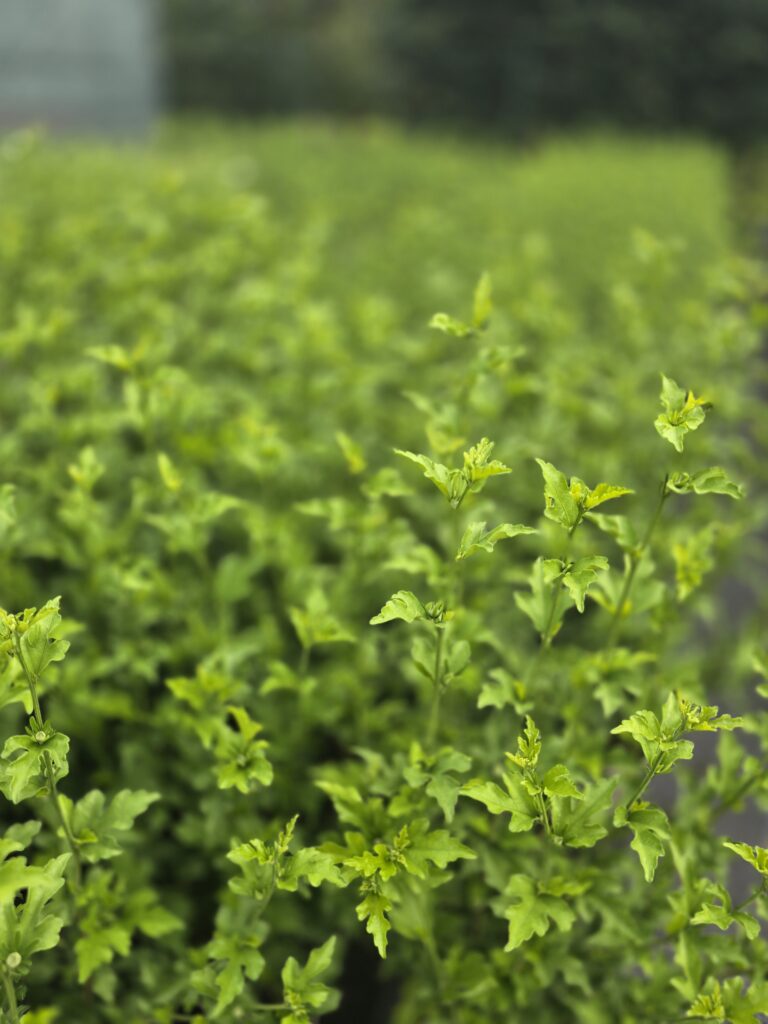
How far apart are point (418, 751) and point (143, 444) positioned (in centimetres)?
175

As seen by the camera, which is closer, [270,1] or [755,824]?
[755,824]

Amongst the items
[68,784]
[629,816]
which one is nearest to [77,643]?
[68,784]

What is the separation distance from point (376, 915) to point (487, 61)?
55.5ft

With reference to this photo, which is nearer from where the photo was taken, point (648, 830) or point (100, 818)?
point (648, 830)

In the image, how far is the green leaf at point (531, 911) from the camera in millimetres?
1242

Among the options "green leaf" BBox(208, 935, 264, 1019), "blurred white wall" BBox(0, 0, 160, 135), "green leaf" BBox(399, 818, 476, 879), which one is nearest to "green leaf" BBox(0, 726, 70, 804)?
"green leaf" BBox(208, 935, 264, 1019)

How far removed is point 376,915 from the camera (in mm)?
1172

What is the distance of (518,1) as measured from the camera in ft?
47.0

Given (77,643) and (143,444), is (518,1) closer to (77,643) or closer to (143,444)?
(143,444)

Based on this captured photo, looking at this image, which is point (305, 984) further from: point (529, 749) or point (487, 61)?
point (487, 61)

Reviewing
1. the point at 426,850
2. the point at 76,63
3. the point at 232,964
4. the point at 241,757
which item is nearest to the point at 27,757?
the point at 241,757

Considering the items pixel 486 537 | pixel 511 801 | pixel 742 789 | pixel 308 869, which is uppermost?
pixel 486 537

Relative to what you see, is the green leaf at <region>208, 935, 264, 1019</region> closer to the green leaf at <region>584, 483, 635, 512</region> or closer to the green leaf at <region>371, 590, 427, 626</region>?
the green leaf at <region>371, 590, 427, 626</region>

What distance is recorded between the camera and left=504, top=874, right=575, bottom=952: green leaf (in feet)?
4.08
